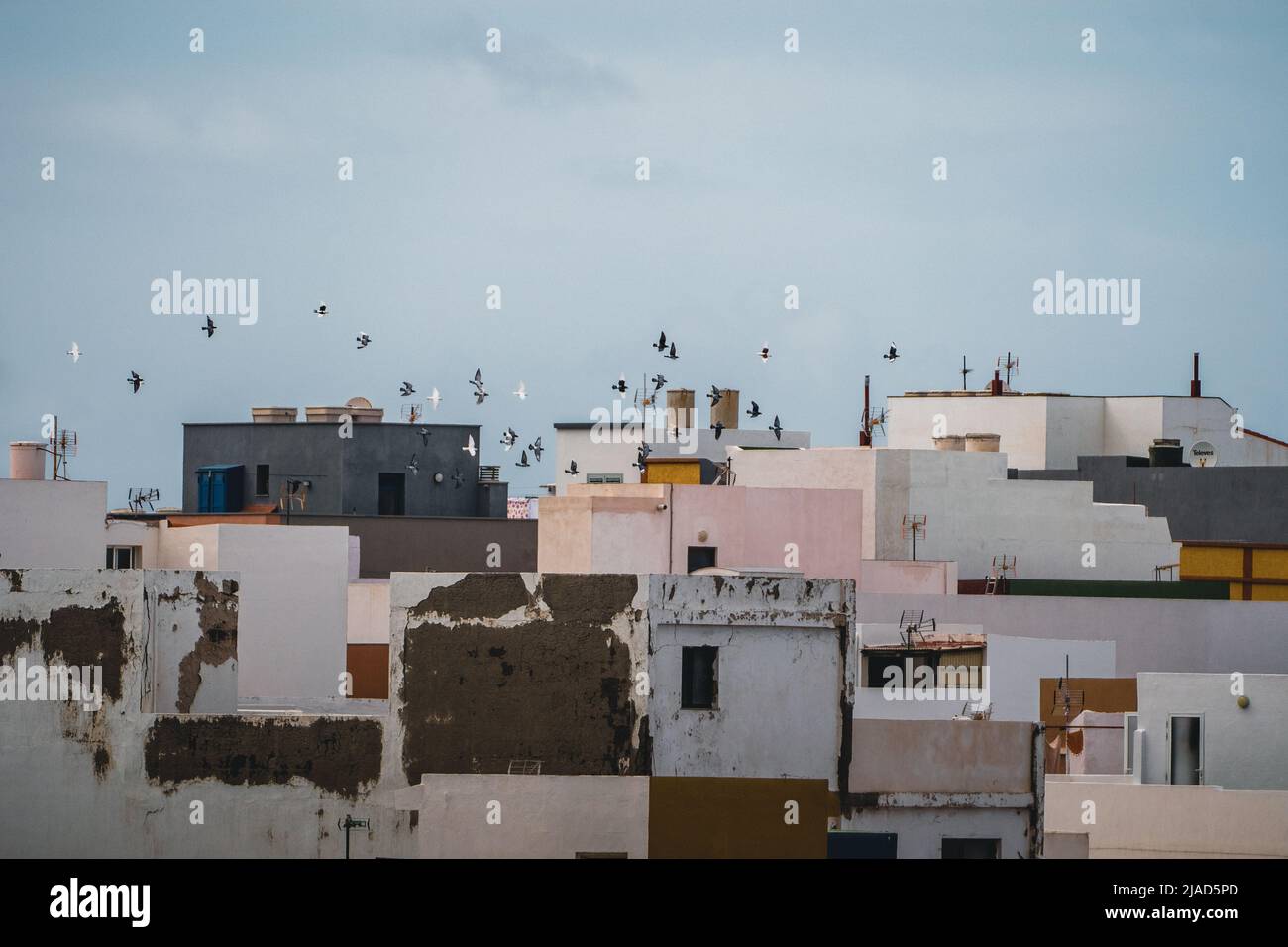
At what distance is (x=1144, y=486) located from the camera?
6594cm

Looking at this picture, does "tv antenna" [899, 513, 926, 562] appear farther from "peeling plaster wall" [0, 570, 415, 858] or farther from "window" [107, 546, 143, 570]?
"peeling plaster wall" [0, 570, 415, 858]

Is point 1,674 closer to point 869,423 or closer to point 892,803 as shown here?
point 892,803

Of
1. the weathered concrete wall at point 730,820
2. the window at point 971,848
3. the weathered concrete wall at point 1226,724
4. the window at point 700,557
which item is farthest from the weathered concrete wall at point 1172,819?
the window at point 700,557

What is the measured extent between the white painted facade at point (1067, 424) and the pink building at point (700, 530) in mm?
20369

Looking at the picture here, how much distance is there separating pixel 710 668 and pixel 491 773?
347 centimetres

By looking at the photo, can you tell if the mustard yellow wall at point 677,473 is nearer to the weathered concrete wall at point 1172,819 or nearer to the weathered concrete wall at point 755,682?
the weathered concrete wall at point 1172,819

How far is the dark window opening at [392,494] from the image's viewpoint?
223ft

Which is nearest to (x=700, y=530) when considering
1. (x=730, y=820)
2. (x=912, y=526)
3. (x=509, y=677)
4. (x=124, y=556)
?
(x=912, y=526)

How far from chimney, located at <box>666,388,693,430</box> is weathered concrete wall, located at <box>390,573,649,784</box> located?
45.7m

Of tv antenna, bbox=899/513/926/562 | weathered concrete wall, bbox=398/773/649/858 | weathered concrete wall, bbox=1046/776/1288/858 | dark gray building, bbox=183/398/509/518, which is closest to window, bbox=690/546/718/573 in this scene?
tv antenna, bbox=899/513/926/562

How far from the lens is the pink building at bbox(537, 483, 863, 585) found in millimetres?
50000

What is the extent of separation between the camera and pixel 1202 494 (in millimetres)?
64812

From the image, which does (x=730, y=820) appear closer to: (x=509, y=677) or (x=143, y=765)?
(x=509, y=677)

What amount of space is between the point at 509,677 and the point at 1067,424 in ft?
152
